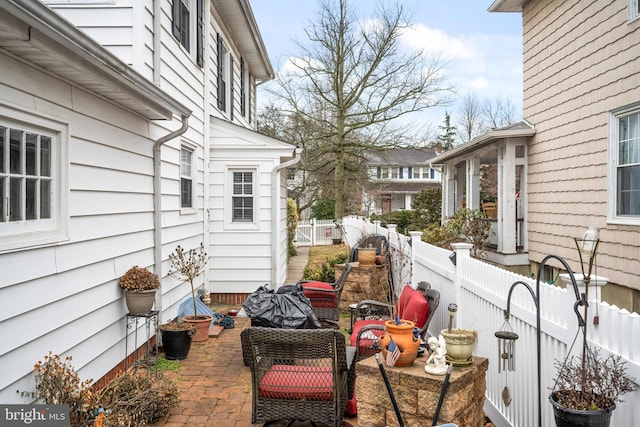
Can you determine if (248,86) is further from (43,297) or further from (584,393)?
(584,393)

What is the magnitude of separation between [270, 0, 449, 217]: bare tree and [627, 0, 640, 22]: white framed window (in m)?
13.4

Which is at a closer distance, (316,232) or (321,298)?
(321,298)

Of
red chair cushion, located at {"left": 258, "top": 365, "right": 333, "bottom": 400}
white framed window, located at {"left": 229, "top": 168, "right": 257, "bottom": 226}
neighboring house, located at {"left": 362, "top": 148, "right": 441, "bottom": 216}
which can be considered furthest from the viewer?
neighboring house, located at {"left": 362, "top": 148, "right": 441, "bottom": 216}

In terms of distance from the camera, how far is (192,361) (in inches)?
230

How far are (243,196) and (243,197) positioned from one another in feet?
0.08

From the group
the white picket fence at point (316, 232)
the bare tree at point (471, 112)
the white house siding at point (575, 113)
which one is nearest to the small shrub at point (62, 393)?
the white house siding at point (575, 113)

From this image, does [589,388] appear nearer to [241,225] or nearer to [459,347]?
[459,347]

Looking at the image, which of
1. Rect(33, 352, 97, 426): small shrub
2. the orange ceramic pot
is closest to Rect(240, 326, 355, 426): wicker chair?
the orange ceramic pot

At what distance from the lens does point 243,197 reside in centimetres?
918

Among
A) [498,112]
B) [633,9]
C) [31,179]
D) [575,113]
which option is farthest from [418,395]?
[498,112]

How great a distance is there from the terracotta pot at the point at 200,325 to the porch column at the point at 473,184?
280 inches

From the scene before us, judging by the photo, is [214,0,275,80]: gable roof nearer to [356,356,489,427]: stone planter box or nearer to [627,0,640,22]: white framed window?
[627,0,640,22]: white framed window

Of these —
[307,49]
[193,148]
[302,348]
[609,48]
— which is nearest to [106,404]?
[302,348]

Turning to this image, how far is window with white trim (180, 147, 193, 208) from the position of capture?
7.57 m
